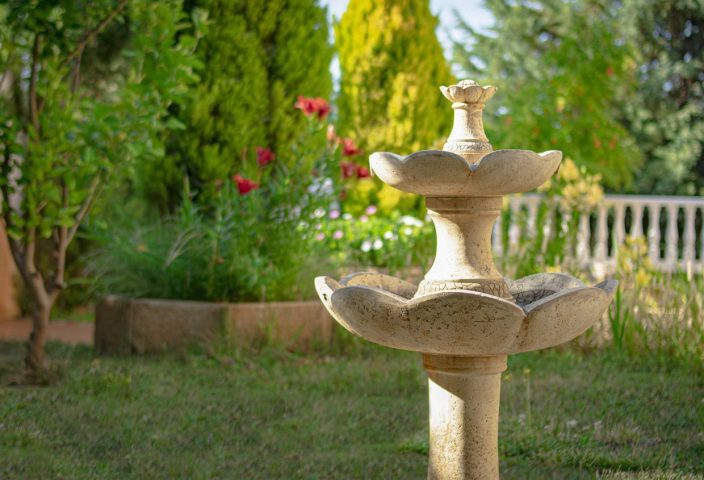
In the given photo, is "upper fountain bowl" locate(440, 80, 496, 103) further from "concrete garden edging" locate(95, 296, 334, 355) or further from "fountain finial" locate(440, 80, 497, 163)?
"concrete garden edging" locate(95, 296, 334, 355)

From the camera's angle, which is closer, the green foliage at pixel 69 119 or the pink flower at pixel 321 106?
the green foliage at pixel 69 119

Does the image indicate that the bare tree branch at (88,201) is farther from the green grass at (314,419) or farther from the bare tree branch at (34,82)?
the green grass at (314,419)

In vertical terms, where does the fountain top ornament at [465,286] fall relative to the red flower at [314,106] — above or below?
below

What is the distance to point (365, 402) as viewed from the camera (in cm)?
456

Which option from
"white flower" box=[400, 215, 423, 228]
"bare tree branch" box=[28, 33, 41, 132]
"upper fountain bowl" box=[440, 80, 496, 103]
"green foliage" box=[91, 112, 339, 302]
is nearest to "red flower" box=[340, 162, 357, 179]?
"green foliage" box=[91, 112, 339, 302]

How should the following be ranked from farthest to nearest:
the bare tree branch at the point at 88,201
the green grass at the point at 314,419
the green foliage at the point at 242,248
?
the green foliage at the point at 242,248, the bare tree branch at the point at 88,201, the green grass at the point at 314,419

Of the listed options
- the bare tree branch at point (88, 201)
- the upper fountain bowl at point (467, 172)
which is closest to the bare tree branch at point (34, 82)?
the bare tree branch at point (88, 201)

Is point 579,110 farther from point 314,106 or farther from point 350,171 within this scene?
point 314,106

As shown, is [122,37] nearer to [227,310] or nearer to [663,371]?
[227,310]

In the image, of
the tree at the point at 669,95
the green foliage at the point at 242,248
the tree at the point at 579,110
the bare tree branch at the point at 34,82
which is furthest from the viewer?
the tree at the point at 669,95

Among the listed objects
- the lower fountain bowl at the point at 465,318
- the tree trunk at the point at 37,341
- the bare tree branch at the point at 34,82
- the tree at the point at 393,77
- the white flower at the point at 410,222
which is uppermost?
the tree at the point at 393,77

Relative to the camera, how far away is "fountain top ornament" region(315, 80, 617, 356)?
2.47m

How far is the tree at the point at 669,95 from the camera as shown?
16.2 metres

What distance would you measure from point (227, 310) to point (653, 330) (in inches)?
110
